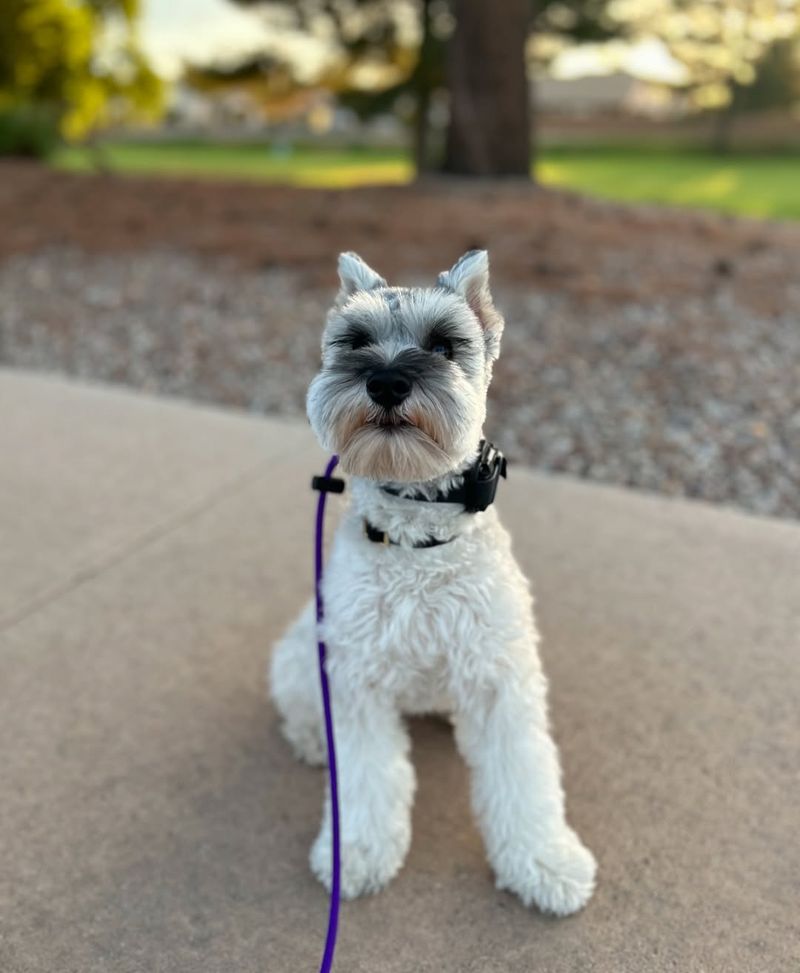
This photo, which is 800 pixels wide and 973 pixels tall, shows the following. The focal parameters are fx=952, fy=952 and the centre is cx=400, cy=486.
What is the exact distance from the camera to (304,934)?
2.75 m

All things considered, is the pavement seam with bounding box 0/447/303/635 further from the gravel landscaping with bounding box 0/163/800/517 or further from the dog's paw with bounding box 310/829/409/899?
the dog's paw with bounding box 310/829/409/899

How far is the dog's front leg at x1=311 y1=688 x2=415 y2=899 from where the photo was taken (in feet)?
9.45

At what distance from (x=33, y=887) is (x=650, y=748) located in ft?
6.96

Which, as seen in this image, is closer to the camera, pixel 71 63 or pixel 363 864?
pixel 363 864

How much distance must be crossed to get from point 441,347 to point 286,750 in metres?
1.73

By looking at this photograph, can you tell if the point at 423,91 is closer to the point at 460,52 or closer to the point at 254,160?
the point at 460,52

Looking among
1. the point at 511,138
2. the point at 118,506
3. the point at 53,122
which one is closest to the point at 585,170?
the point at 53,122

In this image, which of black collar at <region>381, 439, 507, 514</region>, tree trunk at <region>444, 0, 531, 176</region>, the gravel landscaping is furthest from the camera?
tree trunk at <region>444, 0, 531, 176</region>

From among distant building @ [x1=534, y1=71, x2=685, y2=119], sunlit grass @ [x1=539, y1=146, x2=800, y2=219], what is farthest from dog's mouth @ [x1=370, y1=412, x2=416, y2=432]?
distant building @ [x1=534, y1=71, x2=685, y2=119]

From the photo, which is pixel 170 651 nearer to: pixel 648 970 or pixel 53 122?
pixel 648 970

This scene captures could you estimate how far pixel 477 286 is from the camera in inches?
107

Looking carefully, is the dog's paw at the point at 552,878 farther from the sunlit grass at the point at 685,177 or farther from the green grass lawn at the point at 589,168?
the green grass lawn at the point at 589,168

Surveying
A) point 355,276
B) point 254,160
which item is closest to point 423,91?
point 355,276

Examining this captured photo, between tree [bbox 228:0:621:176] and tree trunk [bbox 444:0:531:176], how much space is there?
12mm
